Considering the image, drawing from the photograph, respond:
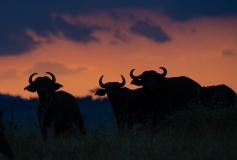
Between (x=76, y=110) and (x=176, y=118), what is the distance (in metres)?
5.41

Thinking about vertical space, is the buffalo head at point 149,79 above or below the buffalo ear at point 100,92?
above

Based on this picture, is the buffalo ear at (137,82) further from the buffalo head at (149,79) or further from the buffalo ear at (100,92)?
the buffalo ear at (100,92)

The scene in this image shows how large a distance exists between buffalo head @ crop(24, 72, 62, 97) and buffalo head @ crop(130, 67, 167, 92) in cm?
277

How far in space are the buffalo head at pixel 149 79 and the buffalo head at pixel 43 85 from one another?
277 cm

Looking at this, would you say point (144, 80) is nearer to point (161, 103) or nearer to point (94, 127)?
point (161, 103)

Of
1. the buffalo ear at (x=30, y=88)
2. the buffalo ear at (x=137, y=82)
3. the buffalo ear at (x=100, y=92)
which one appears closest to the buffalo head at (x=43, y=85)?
the buffalo ear at (x=30, y=88)

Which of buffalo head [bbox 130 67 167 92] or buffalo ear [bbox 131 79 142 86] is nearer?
buffalo head [bbox 130 67 167 92]

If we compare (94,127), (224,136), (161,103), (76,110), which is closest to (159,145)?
(224,136)

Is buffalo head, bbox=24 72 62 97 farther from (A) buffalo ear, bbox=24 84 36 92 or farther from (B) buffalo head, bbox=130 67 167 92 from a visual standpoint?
(B) buffalo head, bbox=130 67 167 92

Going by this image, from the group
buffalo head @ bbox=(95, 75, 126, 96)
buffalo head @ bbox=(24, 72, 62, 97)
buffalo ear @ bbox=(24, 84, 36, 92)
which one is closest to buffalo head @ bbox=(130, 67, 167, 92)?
buffalo head @ bbox=(95, 75, 126, 96)

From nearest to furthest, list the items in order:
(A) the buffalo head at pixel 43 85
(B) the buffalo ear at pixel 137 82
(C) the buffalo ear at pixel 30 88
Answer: (A) the buffalo head at pixel 43 85 → (C) the buffalo ear at pixel 30 88 → (B) the buffalo ear at pixel 137 82

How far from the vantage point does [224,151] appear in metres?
10.1

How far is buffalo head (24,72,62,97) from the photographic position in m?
16.7

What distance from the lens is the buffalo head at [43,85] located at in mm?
16688
